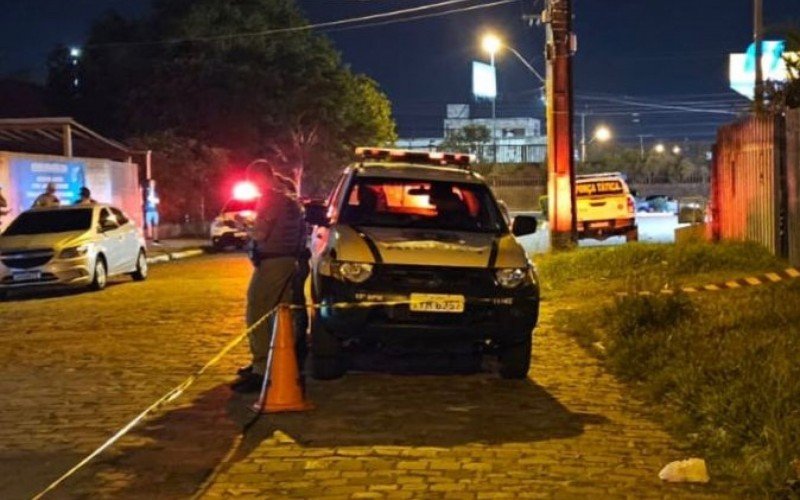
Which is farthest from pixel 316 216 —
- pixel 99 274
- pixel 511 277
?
pixel 99 274

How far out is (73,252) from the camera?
1678cm

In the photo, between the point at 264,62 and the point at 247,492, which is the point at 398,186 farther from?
the point at 264,62

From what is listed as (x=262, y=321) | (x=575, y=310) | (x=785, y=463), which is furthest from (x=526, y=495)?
(x=575, y=310)

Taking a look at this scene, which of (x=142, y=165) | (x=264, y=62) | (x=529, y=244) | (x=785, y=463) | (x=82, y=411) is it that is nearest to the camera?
(x=785, y=463)

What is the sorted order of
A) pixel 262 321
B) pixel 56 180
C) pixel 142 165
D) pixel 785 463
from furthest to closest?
pixel 142 165, pixel 56 180, pixel 262 321, pixel 785 463

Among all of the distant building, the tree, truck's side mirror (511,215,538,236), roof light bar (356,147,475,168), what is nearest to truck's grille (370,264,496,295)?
truck's side mirror (511,215,538,236)

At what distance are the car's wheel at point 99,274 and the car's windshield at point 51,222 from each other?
0.62 metres

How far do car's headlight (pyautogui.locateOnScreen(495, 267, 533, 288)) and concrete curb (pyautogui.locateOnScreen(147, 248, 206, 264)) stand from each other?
62.0 feet

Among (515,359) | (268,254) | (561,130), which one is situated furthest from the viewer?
(561,130)

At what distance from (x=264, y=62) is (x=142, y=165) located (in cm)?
878

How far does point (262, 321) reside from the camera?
28.2ft

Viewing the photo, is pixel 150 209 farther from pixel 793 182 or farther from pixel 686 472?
pixel 686 472

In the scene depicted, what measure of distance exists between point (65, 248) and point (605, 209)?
1633 centimetres

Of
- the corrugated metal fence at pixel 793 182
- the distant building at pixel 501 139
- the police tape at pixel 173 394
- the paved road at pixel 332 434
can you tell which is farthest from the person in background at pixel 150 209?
the distant building at pixel 501 139
